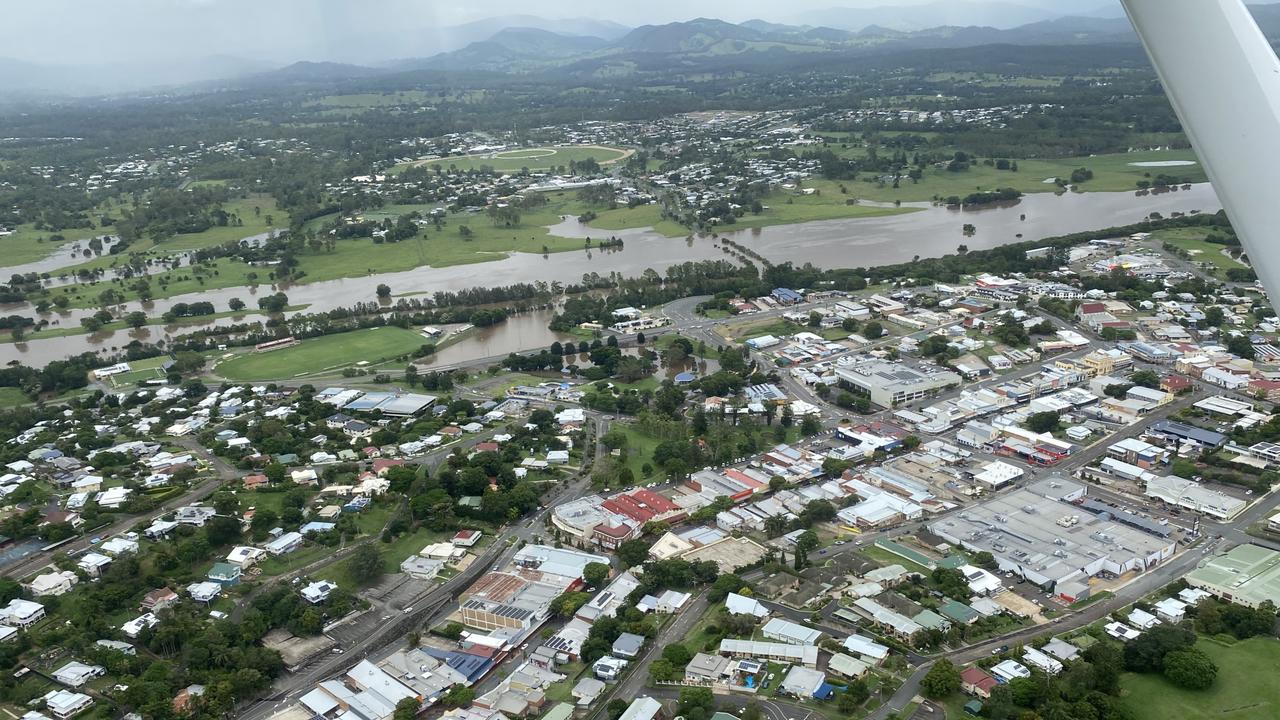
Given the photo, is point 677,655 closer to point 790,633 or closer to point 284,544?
point 790,633

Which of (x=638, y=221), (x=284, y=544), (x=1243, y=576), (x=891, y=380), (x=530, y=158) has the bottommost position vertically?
(x=284, y=544)

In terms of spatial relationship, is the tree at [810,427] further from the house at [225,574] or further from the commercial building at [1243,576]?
the house at [225,574]

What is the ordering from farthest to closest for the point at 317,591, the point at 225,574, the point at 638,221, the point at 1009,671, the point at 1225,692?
the point at 638,221 → the point at 225,574 → the point at 317,591 → the point at 1009,671 → the point at 1225,692

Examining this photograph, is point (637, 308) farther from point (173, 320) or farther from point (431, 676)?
point (431, 676)

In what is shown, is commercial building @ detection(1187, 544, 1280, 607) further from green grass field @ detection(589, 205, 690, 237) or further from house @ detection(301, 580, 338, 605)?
green grass field @ detection(589, 205, 690, 237)

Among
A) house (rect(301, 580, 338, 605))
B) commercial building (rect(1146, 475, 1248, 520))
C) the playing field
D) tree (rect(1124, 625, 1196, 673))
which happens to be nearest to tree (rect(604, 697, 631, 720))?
house (rect(301, 580, 338, 605))

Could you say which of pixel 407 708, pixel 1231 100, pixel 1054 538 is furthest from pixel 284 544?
pixel 1231 100

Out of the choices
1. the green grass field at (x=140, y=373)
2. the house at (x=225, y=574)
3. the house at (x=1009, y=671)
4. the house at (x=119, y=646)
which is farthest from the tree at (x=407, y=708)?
the green grass field at (x=140, y=373)
